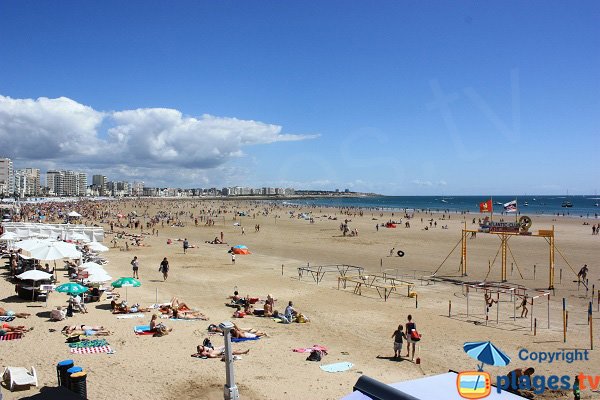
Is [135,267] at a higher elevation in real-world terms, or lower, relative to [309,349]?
higher

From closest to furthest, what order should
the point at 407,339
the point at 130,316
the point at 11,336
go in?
the point at 407,339 → the point at 11,336 → the point at 130,316

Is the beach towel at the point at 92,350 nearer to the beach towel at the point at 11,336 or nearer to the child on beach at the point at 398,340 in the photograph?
the beach towel at the point at 11,336

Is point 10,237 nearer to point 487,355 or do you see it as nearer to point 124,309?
point 124,309

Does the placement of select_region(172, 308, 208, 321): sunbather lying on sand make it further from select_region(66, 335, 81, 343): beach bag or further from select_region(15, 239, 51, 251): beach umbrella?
select_region(15, 239, 51, 251): beach umbrella

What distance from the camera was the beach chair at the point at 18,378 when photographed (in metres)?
8.91

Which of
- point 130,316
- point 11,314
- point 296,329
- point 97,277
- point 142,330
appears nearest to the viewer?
point 142,330

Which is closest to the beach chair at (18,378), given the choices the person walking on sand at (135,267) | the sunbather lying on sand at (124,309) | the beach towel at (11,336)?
the beach towel at (11,336)

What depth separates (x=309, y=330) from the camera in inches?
571

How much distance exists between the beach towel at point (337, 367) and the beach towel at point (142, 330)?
5.71m

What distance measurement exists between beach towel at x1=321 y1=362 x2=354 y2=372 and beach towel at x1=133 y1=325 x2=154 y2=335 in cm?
571

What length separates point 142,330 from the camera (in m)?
13.7

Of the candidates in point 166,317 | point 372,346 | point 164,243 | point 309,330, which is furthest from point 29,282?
point 164,243

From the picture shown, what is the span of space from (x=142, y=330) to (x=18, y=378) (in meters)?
4.76

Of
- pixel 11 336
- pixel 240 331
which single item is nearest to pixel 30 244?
pixel 11 336
